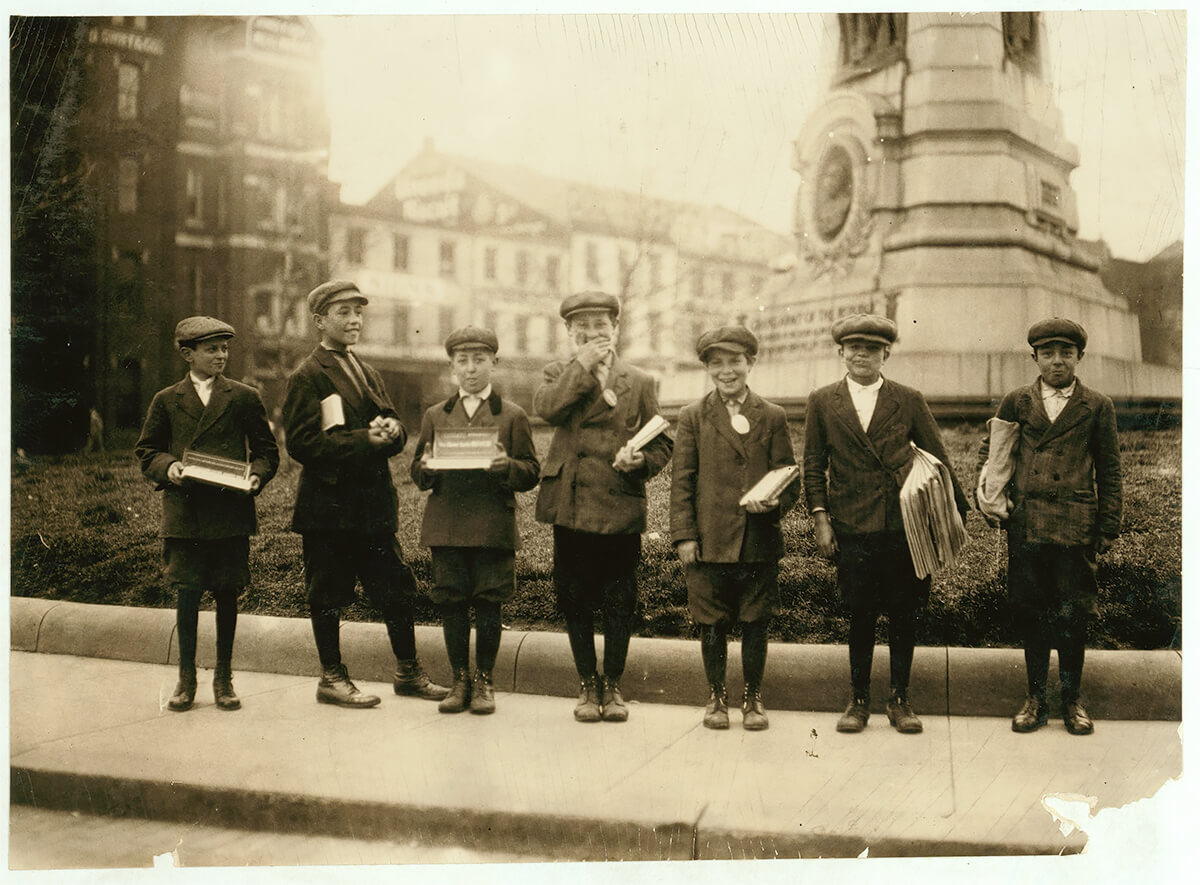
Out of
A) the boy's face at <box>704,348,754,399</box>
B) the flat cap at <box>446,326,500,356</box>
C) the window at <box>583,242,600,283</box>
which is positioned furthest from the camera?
the window at <box>583,242,600,283</box>

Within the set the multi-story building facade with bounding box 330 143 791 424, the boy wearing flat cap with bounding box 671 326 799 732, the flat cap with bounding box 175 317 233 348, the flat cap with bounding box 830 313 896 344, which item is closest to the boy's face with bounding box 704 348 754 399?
the boy wearing flat cap with bounding box 671 326 799 732

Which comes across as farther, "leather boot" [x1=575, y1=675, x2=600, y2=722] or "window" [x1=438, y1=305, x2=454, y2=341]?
"window" [x1=438, y1=305, x2=454, y2=341]

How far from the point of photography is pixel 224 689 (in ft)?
15.6

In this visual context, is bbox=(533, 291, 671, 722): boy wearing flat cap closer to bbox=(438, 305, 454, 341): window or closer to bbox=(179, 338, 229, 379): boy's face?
bbox=(438, 305, 454, 341): window

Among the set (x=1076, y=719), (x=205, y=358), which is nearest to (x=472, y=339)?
(x=205, y=358)

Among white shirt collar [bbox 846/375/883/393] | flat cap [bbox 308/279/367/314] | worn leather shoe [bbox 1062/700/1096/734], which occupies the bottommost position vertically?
worn leather shoe [bbox 1062/700/1096/734]

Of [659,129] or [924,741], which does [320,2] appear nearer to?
[659,129]

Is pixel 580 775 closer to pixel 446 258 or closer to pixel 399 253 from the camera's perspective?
pixel 446 258

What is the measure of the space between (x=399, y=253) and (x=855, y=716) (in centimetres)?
310

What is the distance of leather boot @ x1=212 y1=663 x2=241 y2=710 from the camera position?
4738 mm

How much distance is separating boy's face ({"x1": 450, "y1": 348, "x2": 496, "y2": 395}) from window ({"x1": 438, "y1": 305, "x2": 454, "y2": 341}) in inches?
18.4

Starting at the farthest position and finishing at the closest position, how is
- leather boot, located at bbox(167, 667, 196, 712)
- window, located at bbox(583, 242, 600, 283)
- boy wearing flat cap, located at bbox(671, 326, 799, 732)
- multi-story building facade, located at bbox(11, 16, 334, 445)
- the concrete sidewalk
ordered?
window, located at bbox(583, 242, 600, 283), multi-story building facade, located at bbox(11, 16, 334, 445), leather boot, located at bbox(167, 667, 196, 712), boy wearing flat cap, located at bbox(671, 326, 799, 732), the concrete sidewalk

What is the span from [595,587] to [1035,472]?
2016 mm

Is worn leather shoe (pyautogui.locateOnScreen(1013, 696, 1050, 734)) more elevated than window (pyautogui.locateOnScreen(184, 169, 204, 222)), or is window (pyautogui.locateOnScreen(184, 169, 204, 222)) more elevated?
window (pyautogui.locateOnScreen(184, 169, 204, 222))
